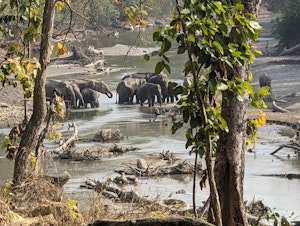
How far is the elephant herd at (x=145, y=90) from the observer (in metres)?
33.8

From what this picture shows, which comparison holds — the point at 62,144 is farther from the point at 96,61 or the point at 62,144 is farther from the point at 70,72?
the point at 96,61

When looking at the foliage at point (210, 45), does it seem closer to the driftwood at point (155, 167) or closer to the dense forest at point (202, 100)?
the dense forest at point (202, 100)

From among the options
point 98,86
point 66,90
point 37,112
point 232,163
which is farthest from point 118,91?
point 232,163

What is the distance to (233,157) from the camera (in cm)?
741

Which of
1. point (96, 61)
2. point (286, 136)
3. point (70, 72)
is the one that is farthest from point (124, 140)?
point (96, 61)

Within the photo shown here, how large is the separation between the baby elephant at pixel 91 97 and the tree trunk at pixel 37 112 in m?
24.3

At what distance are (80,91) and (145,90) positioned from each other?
303 cm

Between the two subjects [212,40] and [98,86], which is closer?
[212,40]

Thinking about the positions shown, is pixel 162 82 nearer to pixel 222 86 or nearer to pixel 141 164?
pixel 141 164

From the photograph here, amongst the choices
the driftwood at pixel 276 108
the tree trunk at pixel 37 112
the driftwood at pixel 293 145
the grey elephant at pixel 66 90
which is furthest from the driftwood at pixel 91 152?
the tree trunk at pixel 37 112

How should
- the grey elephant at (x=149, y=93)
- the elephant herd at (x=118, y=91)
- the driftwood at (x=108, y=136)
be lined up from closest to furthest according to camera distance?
the driftwood at (x=108, y=136)
the grey elephant at (x=149, y=93)
the elephant herd at (x=118, y=91)

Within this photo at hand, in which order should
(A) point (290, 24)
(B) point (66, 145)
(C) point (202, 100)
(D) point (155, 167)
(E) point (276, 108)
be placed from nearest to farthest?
(C) point (202, 100), (D) point (155, 167), (B) point (66, 145), (E) point (276, 108), (A) point (290, 24)

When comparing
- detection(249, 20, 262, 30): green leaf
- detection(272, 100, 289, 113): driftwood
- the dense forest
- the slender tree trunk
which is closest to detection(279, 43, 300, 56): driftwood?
detection(272, 100, 289, 113): driftwood

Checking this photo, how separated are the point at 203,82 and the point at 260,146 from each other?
54.3ft
